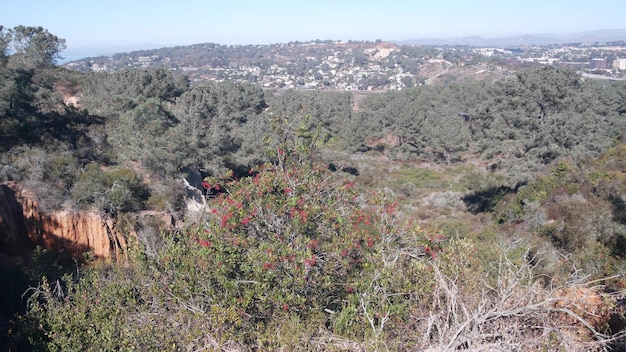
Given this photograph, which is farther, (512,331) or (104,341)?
(104,341)

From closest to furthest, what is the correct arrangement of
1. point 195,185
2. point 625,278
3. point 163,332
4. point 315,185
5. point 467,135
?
point 163,332 < point 315,185 < point 625,278 < point 195,185 < point 467,135

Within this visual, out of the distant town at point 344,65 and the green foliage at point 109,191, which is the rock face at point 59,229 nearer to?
the green foliage at point 109,191

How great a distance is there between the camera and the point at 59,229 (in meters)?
11.4

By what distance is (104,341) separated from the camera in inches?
185

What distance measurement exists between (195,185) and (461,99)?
1412 inches

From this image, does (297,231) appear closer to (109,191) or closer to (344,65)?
(109,191)

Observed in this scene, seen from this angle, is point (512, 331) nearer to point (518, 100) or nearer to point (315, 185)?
point (315, 185)

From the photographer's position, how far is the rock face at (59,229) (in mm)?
11062

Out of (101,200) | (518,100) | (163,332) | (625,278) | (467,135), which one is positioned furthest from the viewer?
(467,135)

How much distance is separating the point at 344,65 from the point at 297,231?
125 metres

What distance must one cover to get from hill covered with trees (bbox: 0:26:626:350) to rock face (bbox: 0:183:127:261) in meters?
0.28

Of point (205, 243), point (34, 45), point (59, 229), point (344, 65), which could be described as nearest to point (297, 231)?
point (205, 243)

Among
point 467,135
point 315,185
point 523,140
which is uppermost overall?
point 315,185

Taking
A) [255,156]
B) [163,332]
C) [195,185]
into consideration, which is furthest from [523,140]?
[163,332]
